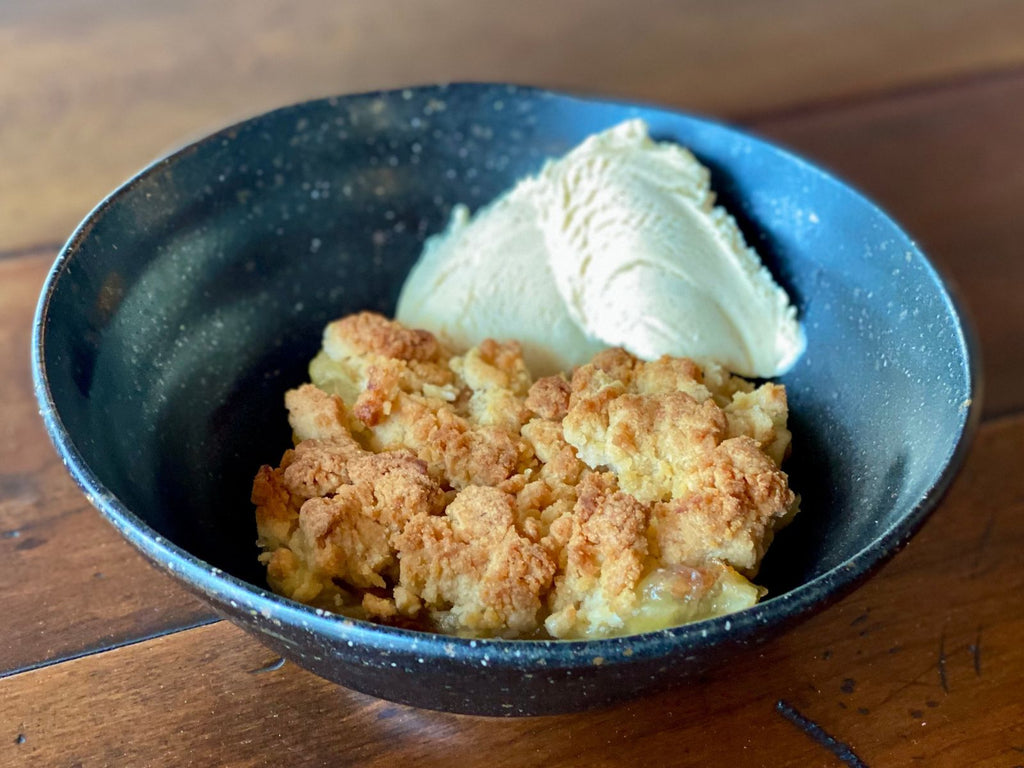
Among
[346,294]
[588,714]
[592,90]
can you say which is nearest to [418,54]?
[592,90]

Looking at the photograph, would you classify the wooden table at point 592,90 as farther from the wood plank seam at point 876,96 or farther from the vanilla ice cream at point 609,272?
the vanilla ice cream at point 609,272

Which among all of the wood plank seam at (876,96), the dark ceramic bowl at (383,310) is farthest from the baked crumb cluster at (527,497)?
the wood plank seam at (876,96)

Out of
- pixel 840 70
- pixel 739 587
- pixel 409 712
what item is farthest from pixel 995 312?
pixel 409 712

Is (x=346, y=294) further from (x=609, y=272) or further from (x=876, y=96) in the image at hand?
(x=876, y=96)

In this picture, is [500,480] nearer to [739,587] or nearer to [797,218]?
[739,587]

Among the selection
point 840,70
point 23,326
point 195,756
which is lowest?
point 195,756

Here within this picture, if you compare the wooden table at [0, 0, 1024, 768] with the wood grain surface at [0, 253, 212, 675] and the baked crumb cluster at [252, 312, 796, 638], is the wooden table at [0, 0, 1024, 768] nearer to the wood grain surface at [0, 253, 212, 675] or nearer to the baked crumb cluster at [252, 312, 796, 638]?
the wood grain surface at [0, 253, 212, 675]
